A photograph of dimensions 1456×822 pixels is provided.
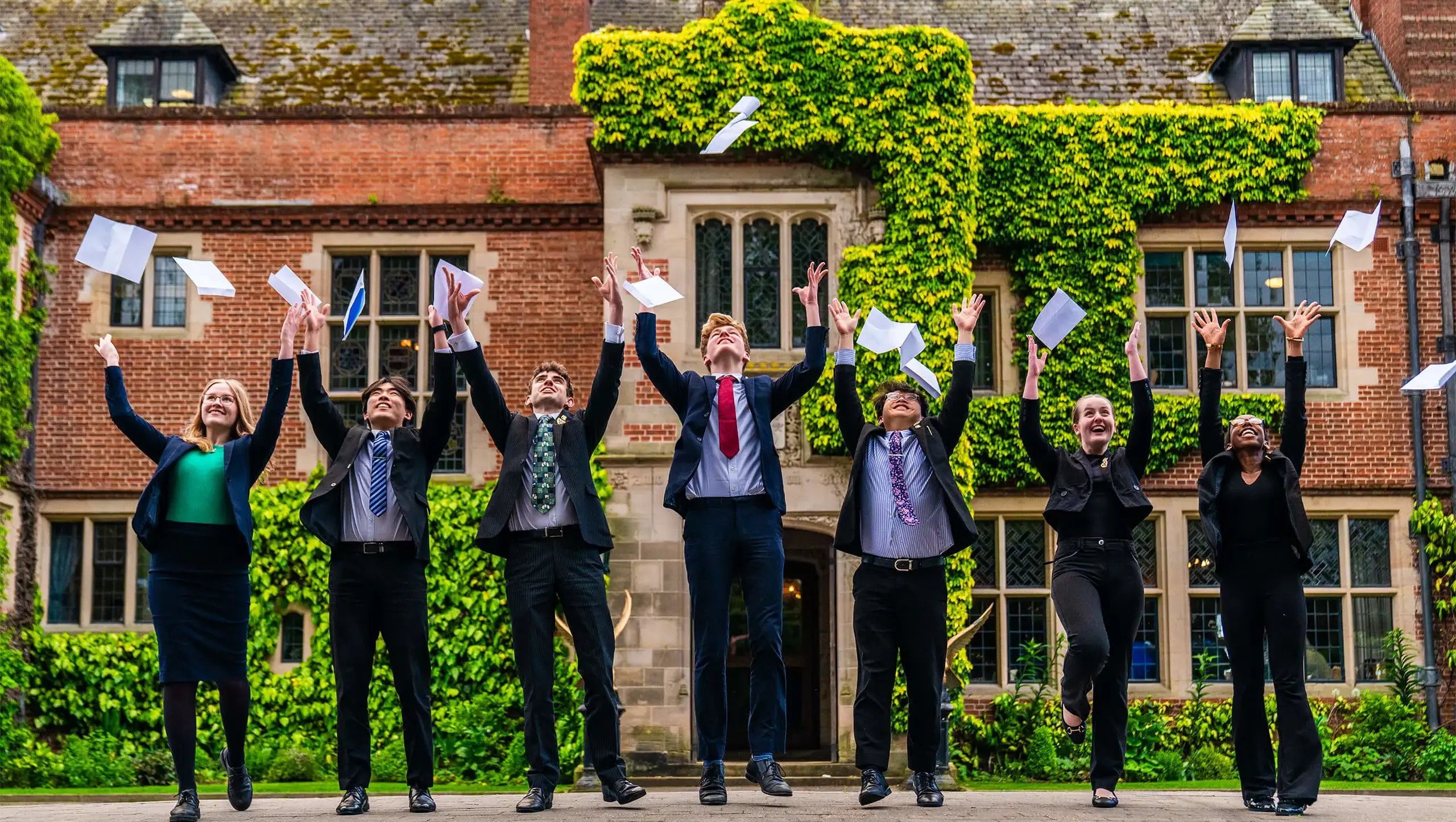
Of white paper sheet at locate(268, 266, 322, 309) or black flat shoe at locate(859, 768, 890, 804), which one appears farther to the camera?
white paper sheet at locate(268, 266, 322, 309)

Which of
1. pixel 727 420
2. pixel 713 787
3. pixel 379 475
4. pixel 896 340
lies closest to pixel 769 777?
pixel 713 787

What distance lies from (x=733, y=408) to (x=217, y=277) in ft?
10.2

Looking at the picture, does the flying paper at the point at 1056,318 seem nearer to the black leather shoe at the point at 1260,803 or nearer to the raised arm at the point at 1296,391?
the raised arm at the point at 1296,391

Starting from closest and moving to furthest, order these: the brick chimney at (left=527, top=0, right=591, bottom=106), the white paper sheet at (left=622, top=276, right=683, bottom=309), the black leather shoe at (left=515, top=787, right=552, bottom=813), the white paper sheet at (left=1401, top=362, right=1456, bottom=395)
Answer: the black leather shoe at (left=515, top=787, right=552, bottom=813) < the white paper sheet at (left=622, top=276, right=683, bottom=309) < the white paper sheet at (left=1401, top=362, right=1456, bottom=395) < the brick chimney at (left=527, top=0, right=591, bottom=106)

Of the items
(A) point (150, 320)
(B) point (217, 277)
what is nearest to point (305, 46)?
(A) point (150, 320)

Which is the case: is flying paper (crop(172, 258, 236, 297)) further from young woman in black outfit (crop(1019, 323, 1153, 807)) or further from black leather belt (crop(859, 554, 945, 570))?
young woman in black outfit (crop(1019, 323, 1153, 807))

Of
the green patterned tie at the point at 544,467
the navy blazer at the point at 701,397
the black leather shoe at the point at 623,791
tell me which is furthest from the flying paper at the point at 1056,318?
the black leather shoe at the point at 623,791

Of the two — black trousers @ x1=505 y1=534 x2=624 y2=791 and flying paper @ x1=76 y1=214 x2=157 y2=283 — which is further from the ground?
flying paper @ x1=76 y1=214 x2=157 y2=283

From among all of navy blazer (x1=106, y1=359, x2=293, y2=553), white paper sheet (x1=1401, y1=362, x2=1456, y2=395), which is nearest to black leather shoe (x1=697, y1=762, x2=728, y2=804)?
navy blazer (x1=106, y1=359, x2=293, y2=553)

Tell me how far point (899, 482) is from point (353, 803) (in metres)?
2.96

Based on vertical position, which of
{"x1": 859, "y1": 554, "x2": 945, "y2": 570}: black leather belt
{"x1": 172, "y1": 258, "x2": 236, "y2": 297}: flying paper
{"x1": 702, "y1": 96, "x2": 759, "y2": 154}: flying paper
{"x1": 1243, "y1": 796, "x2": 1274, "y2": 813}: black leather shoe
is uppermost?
{"x1": 702, "y1": 96, "x2": 759, "y2": 154}: flying paper

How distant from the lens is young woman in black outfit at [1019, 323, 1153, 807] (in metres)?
7.79

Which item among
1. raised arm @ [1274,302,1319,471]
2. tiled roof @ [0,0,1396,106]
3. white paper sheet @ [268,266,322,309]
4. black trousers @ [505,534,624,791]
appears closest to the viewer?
black trousers @ [505,534,624,791]

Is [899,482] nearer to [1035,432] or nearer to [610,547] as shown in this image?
[1035,432]
